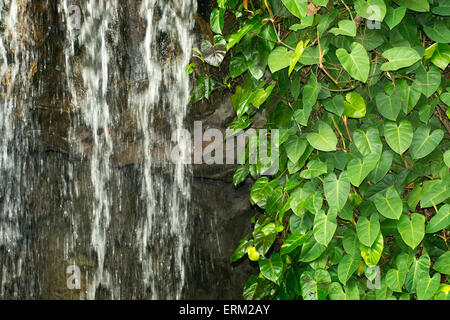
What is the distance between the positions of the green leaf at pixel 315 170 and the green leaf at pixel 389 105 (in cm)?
25

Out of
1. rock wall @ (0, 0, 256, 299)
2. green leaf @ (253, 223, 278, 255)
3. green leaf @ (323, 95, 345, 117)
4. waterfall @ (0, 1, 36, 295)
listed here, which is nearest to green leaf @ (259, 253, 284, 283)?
green leaf @ (253, 223, 278, 255)

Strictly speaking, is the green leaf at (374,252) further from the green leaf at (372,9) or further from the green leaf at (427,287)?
the green leaf at (372,9)

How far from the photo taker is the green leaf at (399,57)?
1.38 meters

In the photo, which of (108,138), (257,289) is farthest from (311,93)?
(108,138)

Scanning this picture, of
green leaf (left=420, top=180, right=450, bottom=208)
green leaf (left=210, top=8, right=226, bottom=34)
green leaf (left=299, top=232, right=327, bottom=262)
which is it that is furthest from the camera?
green leaf (left=210, top=8, right=226, bottom=34)

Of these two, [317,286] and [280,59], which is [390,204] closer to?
[317,286]

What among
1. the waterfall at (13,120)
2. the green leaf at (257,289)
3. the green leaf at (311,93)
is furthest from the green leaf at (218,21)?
the waterfall at (13,120)

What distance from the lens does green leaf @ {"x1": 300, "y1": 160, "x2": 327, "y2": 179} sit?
1.56 meters

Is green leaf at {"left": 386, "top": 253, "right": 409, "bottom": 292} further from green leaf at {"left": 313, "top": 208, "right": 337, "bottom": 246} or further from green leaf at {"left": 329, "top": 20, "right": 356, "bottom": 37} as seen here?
green leaf at {"left": 329, "top": 20, "right": 356, "bottom": 37}

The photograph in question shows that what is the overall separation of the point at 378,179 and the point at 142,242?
160 cm

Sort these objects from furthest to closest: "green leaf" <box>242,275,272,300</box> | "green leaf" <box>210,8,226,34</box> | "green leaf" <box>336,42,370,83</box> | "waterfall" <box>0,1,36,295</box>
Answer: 1. "waterfall" <box>0,1,36,295</box>
2. "green leaf" <box>242,275,272,300</box>
3. "green leaf" <box>210,8,226,34</box>
4. "green leaf" <box>336,42,370,83</box>

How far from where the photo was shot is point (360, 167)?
1.48 m
